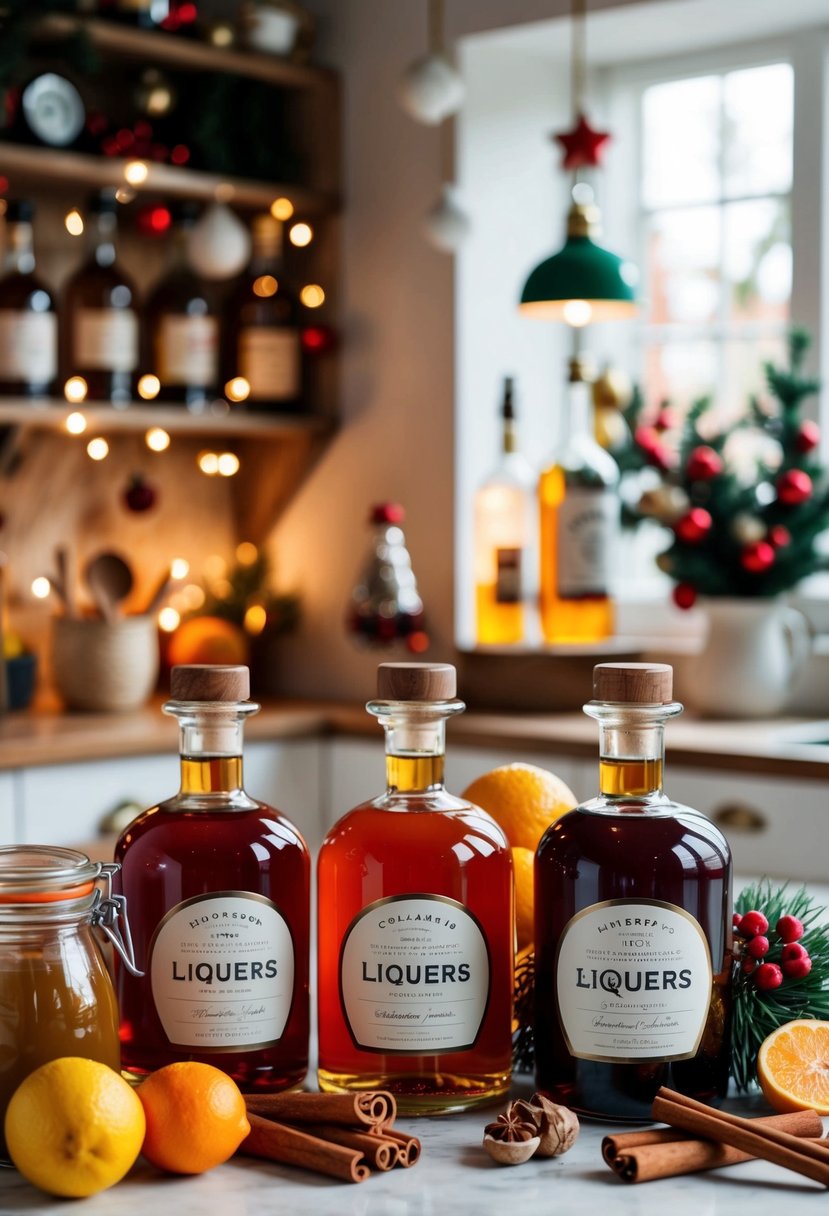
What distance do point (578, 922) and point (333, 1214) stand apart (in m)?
0.19

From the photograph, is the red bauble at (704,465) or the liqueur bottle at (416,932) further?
the red bauble at (704,465)

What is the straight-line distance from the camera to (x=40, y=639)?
3.05m

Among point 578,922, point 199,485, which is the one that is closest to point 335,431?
point 199,485

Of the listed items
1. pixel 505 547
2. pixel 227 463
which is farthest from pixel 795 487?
pixel 227 463

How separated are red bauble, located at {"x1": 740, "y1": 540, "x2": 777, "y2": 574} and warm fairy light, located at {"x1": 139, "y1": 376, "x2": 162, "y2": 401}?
1.08 m

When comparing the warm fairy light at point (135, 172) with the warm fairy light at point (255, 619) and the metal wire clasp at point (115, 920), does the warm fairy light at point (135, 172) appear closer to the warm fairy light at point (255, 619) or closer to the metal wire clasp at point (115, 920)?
the warm fairy light at point (255, 619)

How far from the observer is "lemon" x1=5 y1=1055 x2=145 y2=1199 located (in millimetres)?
717

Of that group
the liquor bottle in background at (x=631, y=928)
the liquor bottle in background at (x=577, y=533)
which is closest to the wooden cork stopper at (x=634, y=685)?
the liquor bottle in background at (x=631, y=928)

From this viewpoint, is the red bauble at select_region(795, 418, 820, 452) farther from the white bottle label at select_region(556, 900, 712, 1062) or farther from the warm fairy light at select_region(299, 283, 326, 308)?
the white bottle label at select_region(556, 900, 712, 1062)

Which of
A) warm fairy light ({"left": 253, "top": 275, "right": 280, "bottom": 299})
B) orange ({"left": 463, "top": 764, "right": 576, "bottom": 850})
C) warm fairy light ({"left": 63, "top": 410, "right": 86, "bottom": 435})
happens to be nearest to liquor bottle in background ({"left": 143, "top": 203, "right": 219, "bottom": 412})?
warm fairy light ({"left": 253, "top": 275, "right": 280, "bottom": 299})

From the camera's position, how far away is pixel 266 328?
120 inches

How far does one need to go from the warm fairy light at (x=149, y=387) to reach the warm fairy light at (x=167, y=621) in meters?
0.45

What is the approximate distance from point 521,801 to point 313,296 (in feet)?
7.62

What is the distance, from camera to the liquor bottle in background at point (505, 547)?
2881 millimetres
